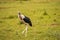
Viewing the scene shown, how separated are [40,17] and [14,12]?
2802 millimetres

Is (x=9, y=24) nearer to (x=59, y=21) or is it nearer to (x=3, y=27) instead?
(x=3, y=27)

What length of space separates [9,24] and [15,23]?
0.44 m

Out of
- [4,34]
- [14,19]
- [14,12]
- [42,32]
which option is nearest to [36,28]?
[42,32]

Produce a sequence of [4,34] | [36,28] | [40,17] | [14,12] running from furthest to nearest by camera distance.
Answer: [14,12]
[40,17]
[36,28]
[4,34]

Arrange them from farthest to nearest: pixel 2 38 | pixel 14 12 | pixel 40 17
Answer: pixel 14 12, pixel 40 17, pixel 2 38

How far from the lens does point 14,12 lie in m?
17.2

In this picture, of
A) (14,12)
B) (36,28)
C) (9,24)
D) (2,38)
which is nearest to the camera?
(2,38)

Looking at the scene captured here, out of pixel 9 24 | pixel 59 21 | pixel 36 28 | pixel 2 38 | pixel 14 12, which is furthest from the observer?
pixel 14 12

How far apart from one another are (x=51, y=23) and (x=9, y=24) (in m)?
2.25

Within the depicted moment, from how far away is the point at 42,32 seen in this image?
10984mm

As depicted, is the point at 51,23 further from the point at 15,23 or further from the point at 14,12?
the point at 14,12

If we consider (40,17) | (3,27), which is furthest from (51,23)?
(3,27)

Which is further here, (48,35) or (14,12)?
(14,12)

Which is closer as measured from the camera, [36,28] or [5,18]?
[36,28]
